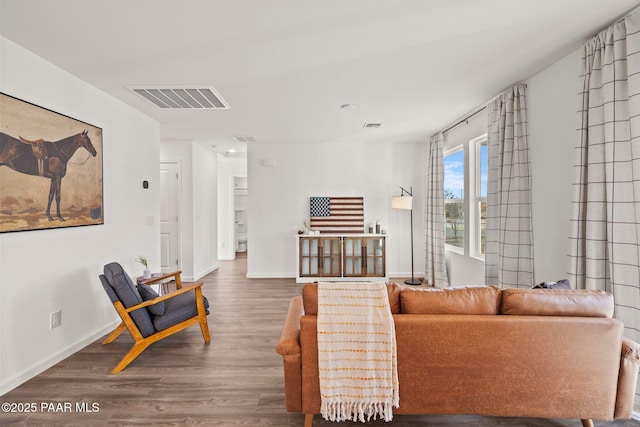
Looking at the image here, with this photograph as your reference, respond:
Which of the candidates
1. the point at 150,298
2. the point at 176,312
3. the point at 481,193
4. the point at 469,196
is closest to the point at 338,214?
the point at 469,196

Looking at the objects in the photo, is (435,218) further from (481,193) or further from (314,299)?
(314,299)

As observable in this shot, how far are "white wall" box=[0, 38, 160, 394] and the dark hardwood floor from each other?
0.59ft

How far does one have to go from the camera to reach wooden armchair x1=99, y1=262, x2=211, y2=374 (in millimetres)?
2584

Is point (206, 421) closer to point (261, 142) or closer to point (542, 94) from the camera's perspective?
point (542, 94)

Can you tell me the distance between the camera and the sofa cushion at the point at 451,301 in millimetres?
1779

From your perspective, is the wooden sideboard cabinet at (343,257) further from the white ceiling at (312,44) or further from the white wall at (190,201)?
the white ceiling at (312,44)

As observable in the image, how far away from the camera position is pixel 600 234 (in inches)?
84.6

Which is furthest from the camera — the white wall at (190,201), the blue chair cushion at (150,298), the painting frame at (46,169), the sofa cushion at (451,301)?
the white wall at (190,201)

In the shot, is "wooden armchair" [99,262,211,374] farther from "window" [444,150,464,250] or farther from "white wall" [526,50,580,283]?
"window" [444,150,464,250]

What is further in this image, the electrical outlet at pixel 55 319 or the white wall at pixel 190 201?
the white wall at pixel 190 201

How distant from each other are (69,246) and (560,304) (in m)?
3.74

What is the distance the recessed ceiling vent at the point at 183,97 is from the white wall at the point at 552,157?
10.1 feet

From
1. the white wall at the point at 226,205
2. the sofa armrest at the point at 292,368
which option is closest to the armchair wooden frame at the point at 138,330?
the sofa armrest at the point at 292,368

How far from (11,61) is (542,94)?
4.29 meters
